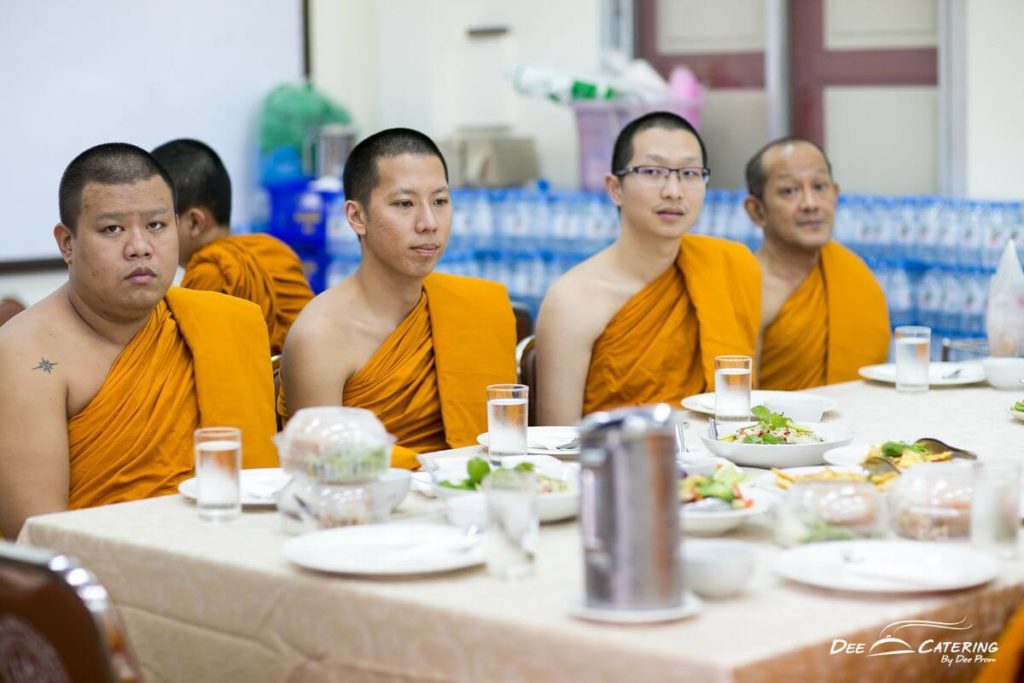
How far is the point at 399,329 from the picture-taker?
370 cm

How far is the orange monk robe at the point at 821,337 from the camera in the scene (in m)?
4.59

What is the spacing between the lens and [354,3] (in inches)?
316

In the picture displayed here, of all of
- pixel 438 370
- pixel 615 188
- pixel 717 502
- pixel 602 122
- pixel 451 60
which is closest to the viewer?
pixel 717 502

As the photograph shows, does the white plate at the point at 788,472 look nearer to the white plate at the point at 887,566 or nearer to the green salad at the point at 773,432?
the green salad at the point at 773,432

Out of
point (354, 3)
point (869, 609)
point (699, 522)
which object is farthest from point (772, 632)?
point (354, 3)

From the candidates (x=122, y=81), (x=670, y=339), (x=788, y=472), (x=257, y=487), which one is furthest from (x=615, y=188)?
(x=122, y=81)

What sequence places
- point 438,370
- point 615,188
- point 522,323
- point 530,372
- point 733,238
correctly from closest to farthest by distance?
point 438,370
point 530,372
point 615,188
point 522,323
point 733,238

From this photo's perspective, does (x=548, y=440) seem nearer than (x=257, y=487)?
No

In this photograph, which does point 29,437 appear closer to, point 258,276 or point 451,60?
point 258,276

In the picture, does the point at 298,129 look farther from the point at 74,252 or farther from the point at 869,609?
the point at 869,609

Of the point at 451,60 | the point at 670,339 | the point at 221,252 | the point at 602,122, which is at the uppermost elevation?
the point at 451,60

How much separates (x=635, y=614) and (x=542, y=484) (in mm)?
612

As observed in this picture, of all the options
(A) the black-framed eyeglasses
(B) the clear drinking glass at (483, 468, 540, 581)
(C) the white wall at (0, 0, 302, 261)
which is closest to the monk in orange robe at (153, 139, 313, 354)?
(A) the black-framed eyeglasses

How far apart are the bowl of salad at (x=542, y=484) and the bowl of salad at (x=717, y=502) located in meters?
0.16
